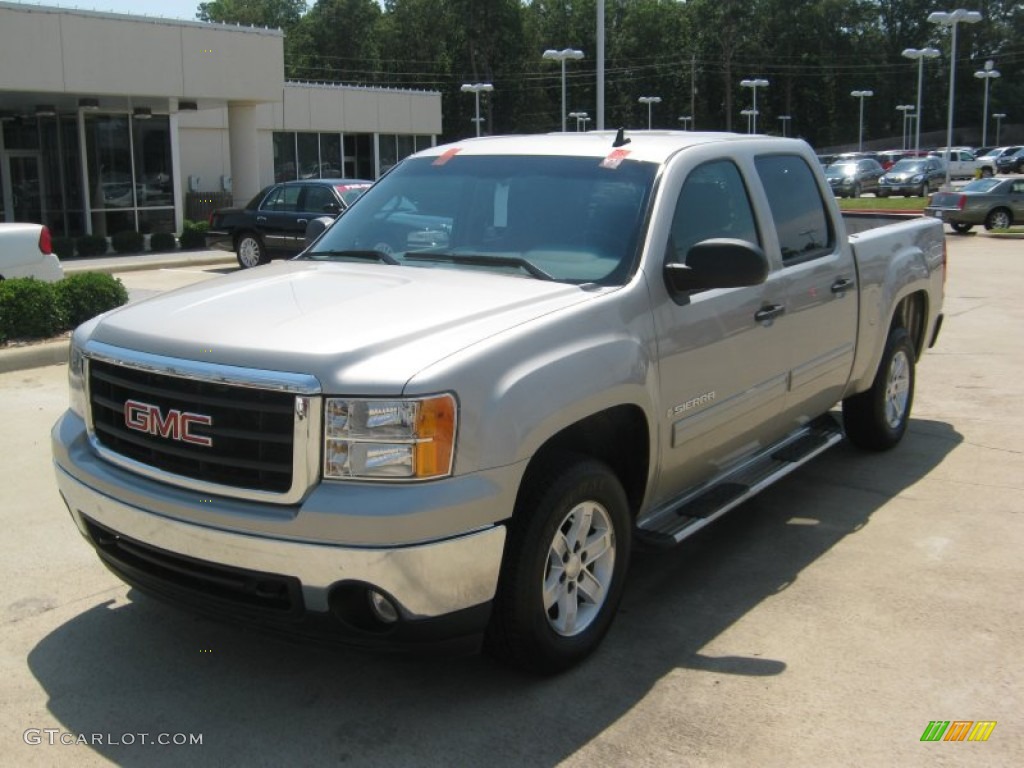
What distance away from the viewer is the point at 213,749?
3.34 meters

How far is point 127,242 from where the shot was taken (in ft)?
75.5

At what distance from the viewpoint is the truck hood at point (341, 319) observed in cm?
321

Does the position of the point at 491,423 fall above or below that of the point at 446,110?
below

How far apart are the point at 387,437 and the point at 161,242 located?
73.6 feet

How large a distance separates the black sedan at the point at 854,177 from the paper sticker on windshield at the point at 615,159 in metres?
43.7

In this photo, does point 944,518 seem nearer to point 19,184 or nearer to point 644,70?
point 19,184

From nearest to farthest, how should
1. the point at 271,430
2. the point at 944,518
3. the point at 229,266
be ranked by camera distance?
the point at 271,430, the point at 944,518, the point at 229,266

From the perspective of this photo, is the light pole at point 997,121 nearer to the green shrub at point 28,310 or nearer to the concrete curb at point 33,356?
the green shrub at point 28,310

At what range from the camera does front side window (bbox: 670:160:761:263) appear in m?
4.46

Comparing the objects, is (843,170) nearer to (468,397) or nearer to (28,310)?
(28,310)

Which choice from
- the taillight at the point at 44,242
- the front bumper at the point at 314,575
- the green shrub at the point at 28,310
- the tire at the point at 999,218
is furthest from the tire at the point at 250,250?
the tire at the point at 999,218

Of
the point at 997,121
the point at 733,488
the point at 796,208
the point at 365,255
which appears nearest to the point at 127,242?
the point at 365,255

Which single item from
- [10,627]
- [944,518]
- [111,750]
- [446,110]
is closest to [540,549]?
[111,750]

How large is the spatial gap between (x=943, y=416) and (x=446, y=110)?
99.6m
